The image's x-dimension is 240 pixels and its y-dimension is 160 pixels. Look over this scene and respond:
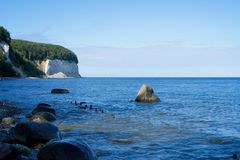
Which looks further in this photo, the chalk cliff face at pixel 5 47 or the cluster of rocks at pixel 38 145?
the chalk cliff face at pixel 5 47

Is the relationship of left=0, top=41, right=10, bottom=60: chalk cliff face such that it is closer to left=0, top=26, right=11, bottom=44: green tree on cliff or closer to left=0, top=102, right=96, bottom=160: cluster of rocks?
left=0, top=26, right=11, bottom=44: green tree on cliff

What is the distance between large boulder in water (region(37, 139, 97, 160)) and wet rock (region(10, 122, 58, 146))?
5.42m

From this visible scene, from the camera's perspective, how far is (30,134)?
21047 mm

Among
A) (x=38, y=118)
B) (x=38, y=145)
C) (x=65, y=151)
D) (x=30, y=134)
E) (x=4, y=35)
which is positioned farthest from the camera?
(x=4, y=35)

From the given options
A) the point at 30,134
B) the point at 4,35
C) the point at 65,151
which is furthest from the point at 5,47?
the point at 65,151

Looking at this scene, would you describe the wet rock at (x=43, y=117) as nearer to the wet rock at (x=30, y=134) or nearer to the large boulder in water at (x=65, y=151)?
the wet rock at (x=30, y=134)

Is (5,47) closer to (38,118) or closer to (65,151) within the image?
(38,118)

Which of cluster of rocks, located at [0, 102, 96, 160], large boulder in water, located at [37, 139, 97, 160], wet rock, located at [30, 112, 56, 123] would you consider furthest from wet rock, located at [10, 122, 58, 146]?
wet rock, located at [30, 112, 56, 123]

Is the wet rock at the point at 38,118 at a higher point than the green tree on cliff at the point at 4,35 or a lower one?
lower

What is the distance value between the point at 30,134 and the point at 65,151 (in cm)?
633

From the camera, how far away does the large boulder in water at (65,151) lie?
1530 cm

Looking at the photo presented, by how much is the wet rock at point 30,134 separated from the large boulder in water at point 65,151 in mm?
5422

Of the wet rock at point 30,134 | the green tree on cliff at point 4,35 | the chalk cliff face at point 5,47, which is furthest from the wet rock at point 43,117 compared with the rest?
the green tree on cliff at point 4,35

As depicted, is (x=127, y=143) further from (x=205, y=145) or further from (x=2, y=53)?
(x=2, y=53)
